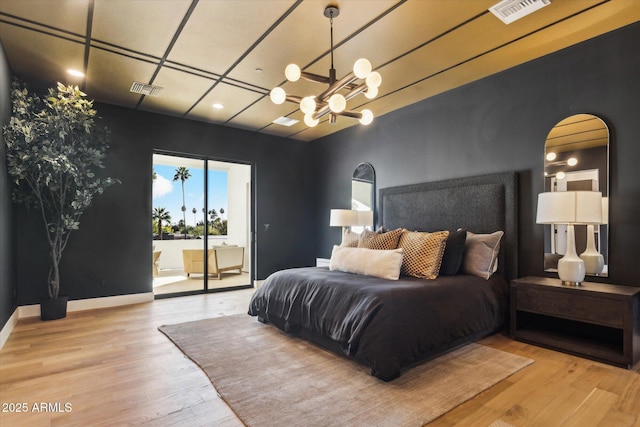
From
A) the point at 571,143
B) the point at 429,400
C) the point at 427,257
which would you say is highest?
the point at 571,143

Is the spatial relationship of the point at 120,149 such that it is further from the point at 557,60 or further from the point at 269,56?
the point at 557,60

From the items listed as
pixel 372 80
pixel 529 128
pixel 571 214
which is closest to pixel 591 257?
pixel 571 214

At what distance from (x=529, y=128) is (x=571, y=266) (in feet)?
4.92

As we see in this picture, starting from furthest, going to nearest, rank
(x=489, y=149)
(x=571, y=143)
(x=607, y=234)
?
(x=489, y=149) → (x=571, y=143) → (x=607, y=234)

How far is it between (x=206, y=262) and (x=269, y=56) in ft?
12.0

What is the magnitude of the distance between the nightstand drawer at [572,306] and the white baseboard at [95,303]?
4876 millimetres

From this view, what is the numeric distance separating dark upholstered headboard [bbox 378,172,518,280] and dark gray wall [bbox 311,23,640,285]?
0.38 feet

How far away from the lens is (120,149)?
15.7ft

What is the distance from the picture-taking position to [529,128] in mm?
3480

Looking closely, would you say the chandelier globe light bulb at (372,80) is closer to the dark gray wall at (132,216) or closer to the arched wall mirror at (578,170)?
the arched wall mirror at (578,170)

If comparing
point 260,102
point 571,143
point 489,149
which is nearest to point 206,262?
point 260,102

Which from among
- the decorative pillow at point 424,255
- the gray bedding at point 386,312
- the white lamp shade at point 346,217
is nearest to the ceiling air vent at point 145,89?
the gray bedding at point 386,312

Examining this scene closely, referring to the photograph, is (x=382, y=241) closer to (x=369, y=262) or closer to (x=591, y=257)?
(x=369, y=262)

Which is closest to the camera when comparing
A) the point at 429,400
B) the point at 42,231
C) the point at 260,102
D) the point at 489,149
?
the point at 429,400
